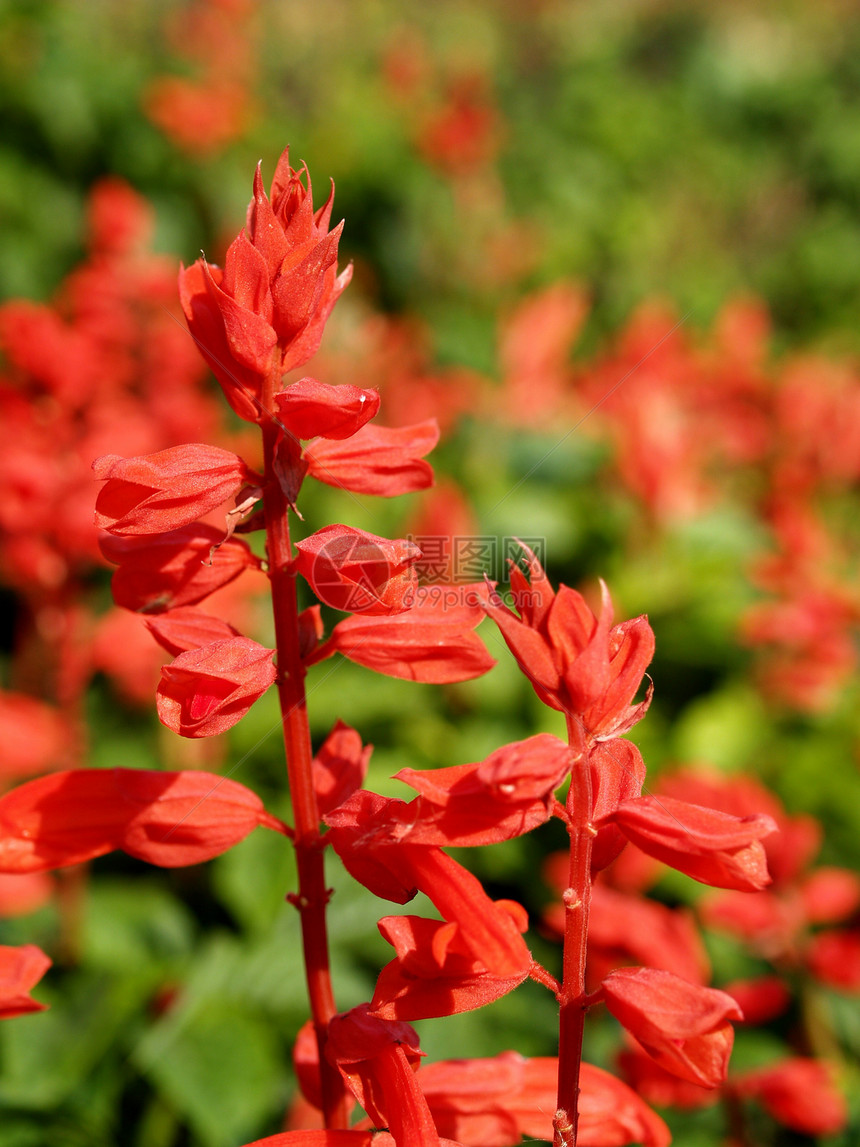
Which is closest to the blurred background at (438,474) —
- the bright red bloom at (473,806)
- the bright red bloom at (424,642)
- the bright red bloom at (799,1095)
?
the bright red bloom at (799,1095)

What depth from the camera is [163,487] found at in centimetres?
72

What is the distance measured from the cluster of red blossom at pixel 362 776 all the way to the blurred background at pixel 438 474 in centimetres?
40

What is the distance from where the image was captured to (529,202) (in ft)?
22.7

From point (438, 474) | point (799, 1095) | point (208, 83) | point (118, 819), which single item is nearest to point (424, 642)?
point (118, 819)

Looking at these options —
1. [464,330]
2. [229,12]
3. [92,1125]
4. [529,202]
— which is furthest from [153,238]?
[92,1125]

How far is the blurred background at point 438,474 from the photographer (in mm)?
1795

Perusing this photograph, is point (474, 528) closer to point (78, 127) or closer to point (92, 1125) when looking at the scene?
point (92, 1125)

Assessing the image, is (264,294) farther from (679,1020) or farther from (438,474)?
(438,474)

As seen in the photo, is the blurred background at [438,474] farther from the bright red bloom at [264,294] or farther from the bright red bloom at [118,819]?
the bright red bloom at [264,294]

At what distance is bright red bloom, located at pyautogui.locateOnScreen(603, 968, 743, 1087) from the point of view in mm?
646

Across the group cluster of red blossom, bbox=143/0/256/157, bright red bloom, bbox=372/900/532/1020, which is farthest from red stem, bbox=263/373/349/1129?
cluster of red blossom, bbox=143/0/256/157

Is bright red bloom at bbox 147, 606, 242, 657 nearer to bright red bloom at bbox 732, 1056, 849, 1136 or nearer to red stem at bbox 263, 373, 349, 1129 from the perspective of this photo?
red stem at bbox 263, 373, 349, 1129

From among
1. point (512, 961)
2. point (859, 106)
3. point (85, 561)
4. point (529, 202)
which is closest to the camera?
point (512, 961)

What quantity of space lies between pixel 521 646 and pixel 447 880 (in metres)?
0.16
